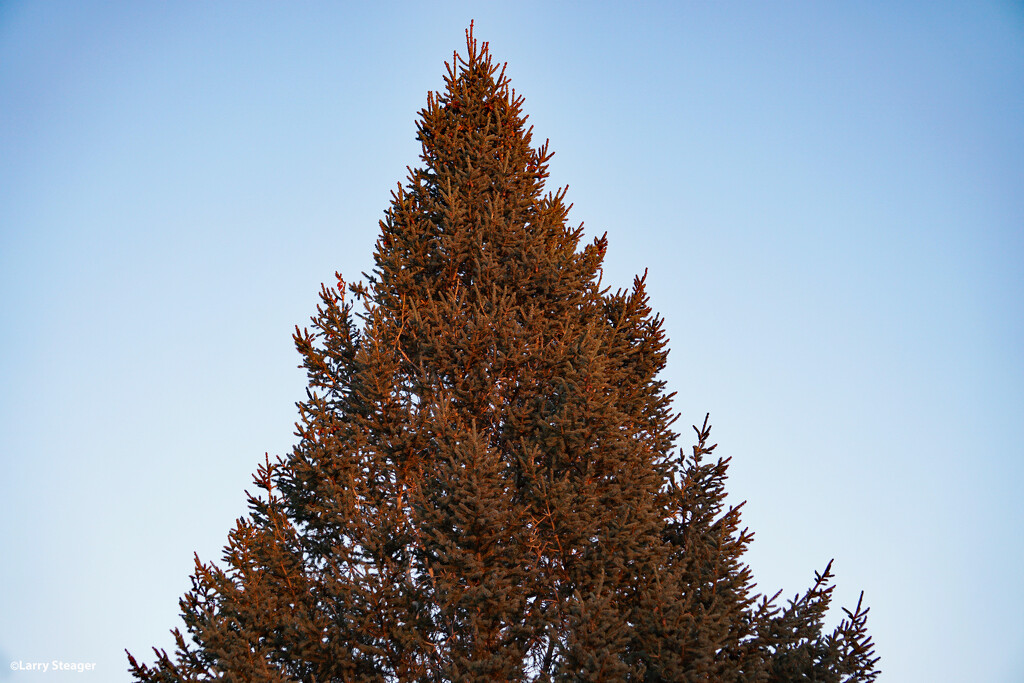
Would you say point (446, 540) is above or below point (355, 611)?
above

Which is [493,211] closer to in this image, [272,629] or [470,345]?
[470,345]

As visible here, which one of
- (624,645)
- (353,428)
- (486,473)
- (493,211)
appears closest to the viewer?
(624,645)

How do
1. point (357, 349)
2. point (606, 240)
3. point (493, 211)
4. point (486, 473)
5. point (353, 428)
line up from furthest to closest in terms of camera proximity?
point (606, 240)
point (493, 211)
point (357, 349)
point (353, 428)
point (486, 473)

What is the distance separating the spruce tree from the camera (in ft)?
36.2

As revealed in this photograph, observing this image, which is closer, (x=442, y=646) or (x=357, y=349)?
(x=442, y=646)

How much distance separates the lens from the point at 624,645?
1073 cm

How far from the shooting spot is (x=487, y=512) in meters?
11.3

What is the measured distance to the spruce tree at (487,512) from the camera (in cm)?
1102

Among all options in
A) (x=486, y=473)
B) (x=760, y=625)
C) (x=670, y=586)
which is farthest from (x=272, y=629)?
(x=760, y=625)

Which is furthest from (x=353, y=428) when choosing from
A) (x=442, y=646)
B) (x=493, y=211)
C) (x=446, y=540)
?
(x=493, y=211)

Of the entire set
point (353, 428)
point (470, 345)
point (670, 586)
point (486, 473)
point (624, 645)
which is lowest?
point (624, 645)

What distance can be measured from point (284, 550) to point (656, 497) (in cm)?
574

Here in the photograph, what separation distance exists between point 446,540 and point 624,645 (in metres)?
2.69

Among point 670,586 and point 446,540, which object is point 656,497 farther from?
point 446,540
